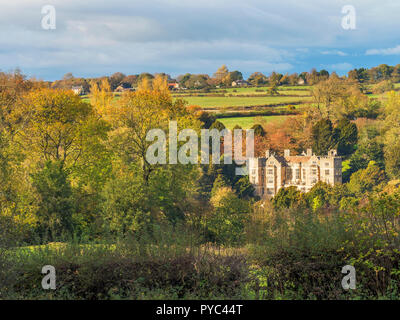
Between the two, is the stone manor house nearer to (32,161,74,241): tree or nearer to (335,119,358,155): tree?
(335,119,358,155): tree

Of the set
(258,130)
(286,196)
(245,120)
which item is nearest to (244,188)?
(286,196)

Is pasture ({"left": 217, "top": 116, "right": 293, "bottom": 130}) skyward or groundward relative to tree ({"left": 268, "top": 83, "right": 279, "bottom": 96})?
groundward

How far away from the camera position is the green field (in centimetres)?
7538

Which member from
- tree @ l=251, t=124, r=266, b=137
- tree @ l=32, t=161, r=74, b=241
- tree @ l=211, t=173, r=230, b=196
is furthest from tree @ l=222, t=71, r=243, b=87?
tree @ l=32, t=161, r=74, b=241

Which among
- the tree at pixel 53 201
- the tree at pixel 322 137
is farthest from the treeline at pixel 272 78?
the tree at pixel 53 201

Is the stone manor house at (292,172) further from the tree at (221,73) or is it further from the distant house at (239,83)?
the tree at (221,73)

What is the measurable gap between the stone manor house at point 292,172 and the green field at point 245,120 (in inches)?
434

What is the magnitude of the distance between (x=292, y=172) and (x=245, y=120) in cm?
1568

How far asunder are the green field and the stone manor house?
1101 centimetres

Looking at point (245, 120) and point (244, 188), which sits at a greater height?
point (245, 120)

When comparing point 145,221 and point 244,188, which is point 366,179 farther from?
point 145,221

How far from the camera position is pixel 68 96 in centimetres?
3034

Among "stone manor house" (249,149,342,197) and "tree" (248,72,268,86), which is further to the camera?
"tree" (248,72,268,86)

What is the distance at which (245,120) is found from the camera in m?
77.8
